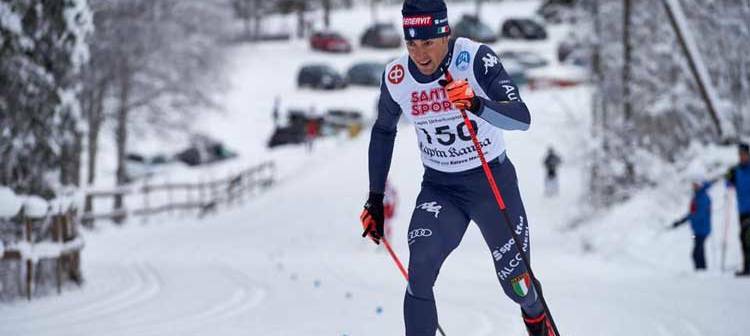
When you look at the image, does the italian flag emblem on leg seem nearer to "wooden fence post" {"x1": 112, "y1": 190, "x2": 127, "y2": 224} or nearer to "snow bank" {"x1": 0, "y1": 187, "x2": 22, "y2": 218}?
"snow bank" {"x1": 0, "y1": 187, "x2": 22, "y2": 218}

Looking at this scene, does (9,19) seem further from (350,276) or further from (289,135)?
(289,135)

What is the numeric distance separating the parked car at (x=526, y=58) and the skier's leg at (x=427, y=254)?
1632 inches

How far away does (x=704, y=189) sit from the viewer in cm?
1205

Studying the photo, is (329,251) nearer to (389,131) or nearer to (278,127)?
(389,131)

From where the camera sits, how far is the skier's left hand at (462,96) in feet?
16.4

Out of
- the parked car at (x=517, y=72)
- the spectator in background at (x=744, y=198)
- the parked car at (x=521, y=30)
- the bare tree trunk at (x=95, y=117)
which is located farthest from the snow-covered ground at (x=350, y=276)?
the parked car at (x=521, y=30)

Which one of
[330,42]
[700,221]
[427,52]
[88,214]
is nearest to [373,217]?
[427,52]

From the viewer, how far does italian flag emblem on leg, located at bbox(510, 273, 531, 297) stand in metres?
5.54

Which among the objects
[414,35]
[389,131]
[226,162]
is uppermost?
[414,35]

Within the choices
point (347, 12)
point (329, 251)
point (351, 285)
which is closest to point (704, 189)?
point (351, 285)

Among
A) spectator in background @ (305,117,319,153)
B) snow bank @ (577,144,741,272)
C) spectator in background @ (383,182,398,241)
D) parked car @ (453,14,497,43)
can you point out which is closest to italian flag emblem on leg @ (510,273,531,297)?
snow bank @ (577,144,741,272)

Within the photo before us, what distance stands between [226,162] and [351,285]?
85.2ft

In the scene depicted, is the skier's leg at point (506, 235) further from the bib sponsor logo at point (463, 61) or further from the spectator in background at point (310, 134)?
the spectator in background at point (310, 134)

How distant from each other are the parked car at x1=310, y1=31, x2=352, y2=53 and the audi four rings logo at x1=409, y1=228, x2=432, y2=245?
49.9m
